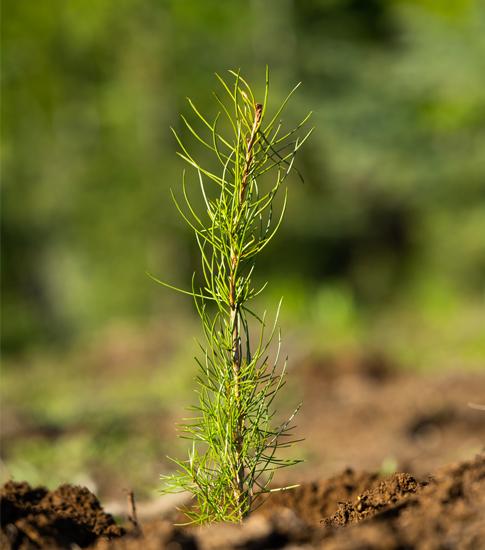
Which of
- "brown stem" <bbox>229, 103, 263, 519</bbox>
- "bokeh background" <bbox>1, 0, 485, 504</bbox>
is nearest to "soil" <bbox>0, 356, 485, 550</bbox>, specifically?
"brown stem" <bbox>229, 103, 263, 519</bbox>

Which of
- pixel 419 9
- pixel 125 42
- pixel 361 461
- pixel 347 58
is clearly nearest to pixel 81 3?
pixel 125 42

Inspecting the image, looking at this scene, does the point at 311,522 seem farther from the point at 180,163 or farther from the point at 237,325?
the point at 180,163

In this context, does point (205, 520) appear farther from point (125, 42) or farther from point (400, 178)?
point (125, 42)

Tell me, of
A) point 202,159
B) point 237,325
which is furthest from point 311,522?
point 202,159

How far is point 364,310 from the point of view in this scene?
1758 cm

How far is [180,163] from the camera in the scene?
59.4 ft

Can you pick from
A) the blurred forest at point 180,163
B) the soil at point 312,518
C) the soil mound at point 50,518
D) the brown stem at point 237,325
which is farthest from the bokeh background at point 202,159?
the brown stem at point 237,325

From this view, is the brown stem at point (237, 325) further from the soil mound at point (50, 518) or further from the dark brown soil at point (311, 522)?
the soil mound at point (50, 518)

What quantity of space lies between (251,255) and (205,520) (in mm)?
808

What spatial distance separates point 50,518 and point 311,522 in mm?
827

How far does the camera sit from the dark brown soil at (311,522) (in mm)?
1842

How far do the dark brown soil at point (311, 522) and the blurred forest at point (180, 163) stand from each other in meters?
13.1

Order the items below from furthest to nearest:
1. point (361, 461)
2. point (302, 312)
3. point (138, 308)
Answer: point (138, 308), point (302, 312), point (361, 461)

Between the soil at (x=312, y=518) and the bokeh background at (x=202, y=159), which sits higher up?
the bokeh background at (x=202, y=159)
